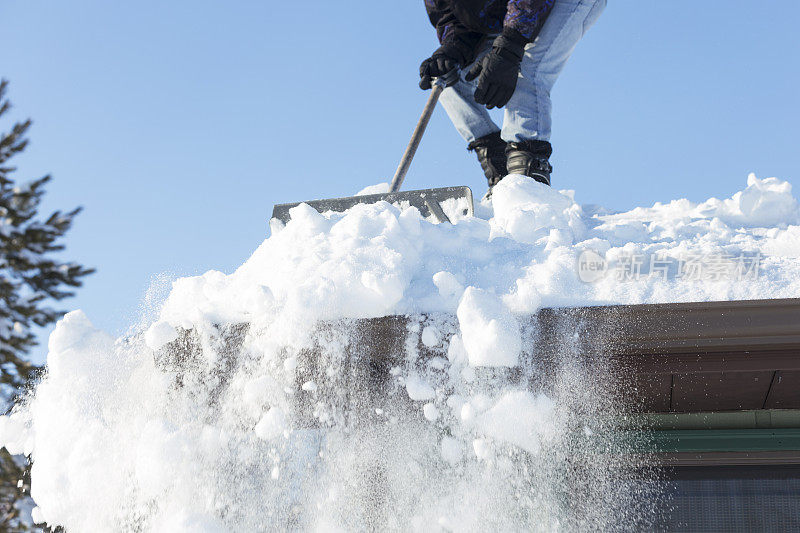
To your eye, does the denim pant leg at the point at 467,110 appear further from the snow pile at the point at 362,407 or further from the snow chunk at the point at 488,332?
the snow chunk at the point at 488,332

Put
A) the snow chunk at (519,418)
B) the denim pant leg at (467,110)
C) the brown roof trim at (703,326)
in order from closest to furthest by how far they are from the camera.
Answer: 1. the brown roof trim at (703,326)
2. the snow chunk at (519,418)
3. the denim pant leg at (467,110)

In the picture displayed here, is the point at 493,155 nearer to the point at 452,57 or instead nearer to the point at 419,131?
the point at 419,131

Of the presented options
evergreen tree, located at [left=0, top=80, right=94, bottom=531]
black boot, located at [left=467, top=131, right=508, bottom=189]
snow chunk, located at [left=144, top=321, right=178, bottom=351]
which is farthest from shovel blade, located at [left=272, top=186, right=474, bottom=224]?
evergreen tree, located at [left=0, top=80, right=94, bottom=531]

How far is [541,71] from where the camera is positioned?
3590 millimetres

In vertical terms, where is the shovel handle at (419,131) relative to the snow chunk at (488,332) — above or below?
above

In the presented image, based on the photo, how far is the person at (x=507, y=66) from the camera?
11.1 ft

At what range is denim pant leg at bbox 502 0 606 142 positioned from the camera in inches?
139

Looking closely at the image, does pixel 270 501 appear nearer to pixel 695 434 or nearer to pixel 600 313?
pixel 600 313

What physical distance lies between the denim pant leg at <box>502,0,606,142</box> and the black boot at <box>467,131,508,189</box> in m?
0.48

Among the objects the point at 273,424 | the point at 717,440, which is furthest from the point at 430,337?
the point at 717,440

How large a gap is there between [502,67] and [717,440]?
2.36 metres

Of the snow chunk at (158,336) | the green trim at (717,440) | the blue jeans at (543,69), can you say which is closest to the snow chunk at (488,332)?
the green trim at (717,440)

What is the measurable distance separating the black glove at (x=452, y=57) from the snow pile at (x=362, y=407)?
232 centimetres

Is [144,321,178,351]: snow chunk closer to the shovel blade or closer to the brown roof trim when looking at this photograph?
the brown roof trim
